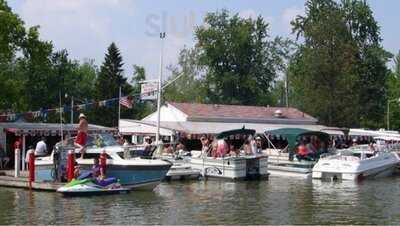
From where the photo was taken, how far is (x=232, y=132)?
36531mm

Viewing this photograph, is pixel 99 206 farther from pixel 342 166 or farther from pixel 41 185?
pixel 342 166

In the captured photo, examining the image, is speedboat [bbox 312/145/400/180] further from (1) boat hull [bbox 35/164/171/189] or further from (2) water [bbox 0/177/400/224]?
(1) boat hull [bbox 35/164/171/189]

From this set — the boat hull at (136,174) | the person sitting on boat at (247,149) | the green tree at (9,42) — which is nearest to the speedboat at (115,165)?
the boat hull at (136,174)

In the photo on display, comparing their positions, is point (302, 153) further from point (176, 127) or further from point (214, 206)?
point (214, 206)

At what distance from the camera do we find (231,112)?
2297 inches

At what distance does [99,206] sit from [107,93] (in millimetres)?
58255

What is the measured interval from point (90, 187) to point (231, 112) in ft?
113

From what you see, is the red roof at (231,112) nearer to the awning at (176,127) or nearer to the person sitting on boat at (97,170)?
the awning at (176,127)

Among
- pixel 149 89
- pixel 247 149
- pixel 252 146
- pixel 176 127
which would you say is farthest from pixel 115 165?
pixel 176 127

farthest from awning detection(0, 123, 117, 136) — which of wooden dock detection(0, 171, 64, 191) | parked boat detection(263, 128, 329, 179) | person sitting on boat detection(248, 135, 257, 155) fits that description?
parked boat detection(263, 128, 329, 179)

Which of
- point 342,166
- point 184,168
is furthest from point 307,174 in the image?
point 184,168

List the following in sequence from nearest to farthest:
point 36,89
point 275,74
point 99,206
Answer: point 99,206
point 36,89
point 275,74

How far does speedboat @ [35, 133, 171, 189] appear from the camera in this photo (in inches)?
1052

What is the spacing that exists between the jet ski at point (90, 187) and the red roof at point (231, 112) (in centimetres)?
2927
